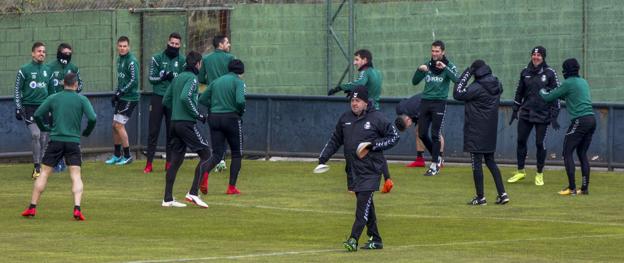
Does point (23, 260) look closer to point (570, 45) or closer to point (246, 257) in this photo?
point (246, 257)

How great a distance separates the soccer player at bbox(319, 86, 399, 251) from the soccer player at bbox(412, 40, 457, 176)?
8.81 m

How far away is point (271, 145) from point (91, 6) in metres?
4.59

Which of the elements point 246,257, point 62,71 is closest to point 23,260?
point 246,257

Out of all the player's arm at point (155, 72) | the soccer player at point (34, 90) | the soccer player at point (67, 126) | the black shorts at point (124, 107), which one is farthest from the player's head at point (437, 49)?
the soccer player at point (67, 126)

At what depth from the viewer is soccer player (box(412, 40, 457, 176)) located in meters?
24.7

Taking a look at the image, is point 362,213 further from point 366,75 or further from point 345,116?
point 366,75

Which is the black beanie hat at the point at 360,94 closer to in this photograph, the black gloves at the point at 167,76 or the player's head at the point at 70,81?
the player's head at the point at 70,81

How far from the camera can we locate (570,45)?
28.7m

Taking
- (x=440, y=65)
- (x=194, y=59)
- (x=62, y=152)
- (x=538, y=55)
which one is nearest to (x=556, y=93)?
(x=538, y=55)

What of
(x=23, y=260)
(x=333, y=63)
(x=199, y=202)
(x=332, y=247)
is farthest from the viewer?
(x=333, y=63)

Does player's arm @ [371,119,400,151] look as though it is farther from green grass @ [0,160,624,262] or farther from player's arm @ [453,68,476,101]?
player's arm @ [453,68,476,101]

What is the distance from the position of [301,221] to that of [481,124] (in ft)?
10.5

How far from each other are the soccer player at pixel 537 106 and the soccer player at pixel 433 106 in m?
1.66

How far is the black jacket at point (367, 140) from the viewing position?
15625 millimetres
